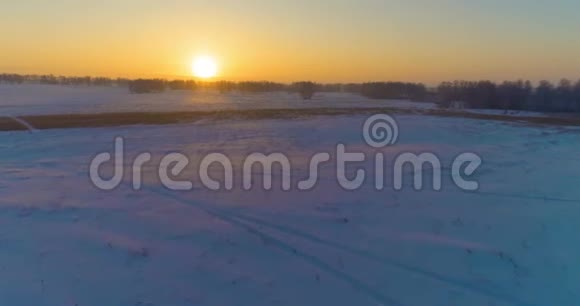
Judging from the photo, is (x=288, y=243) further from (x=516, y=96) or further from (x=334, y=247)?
(x=516, y=96)

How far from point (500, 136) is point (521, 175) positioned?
879 centimetres

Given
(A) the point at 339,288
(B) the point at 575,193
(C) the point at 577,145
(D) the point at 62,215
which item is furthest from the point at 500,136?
(D) the point at 62,215

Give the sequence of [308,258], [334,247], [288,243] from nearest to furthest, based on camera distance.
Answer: [308,258], [334,247], [288,243]

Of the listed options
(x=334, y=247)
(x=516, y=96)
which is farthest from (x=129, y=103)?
(x=516, y=96)

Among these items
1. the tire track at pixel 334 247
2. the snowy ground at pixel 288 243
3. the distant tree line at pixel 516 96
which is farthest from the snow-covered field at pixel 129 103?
the tire track at pixel 334 247

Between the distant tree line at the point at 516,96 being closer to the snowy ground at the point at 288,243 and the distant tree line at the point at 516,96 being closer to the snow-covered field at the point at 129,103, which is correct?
the snow-covered field at the point at 129,103

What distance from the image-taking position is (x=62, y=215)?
6887 mm

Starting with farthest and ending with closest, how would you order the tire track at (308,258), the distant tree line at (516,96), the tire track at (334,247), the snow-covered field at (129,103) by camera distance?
the distant tree line at (516,96) < the snow-covered field at (129,103) < the tire track at (334,247) < the tire track at (308,258)

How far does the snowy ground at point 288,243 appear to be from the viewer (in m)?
4.68

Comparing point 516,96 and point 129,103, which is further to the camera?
point 516,96

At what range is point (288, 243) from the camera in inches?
235

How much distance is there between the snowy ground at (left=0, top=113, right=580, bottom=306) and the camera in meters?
4.68

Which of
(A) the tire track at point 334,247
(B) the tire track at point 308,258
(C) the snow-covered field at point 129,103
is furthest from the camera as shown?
(C) the snow-covered field at point 129,103

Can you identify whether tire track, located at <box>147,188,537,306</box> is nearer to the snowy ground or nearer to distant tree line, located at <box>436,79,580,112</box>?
the snowy ground
